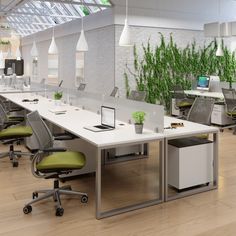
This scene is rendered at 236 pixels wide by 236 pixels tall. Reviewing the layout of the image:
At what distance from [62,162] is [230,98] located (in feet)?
15.9

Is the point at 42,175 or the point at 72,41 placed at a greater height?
the point at 72,41

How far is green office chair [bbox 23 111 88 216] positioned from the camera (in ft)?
10.7

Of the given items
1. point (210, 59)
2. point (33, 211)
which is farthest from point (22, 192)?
point (210, 59)

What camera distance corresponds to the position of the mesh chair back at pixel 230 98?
23.2ft

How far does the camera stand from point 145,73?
9.62 metres

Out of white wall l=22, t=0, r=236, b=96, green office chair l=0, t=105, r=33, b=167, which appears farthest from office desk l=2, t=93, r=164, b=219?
white wall l=22, t=0, r=236, b=96

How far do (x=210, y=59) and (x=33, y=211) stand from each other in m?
8.56

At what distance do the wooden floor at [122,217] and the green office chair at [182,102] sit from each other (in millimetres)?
4512

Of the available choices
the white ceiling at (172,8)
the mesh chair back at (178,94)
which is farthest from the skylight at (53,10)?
the mesh chair back at (178,94)

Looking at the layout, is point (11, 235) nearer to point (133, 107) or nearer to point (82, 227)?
point (82, 227)

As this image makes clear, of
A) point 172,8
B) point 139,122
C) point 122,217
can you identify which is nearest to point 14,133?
point 139,122

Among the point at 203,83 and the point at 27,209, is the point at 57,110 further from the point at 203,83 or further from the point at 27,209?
the point at 203,83

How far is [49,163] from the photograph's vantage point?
3.30 meters

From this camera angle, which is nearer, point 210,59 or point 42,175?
point 42,175
